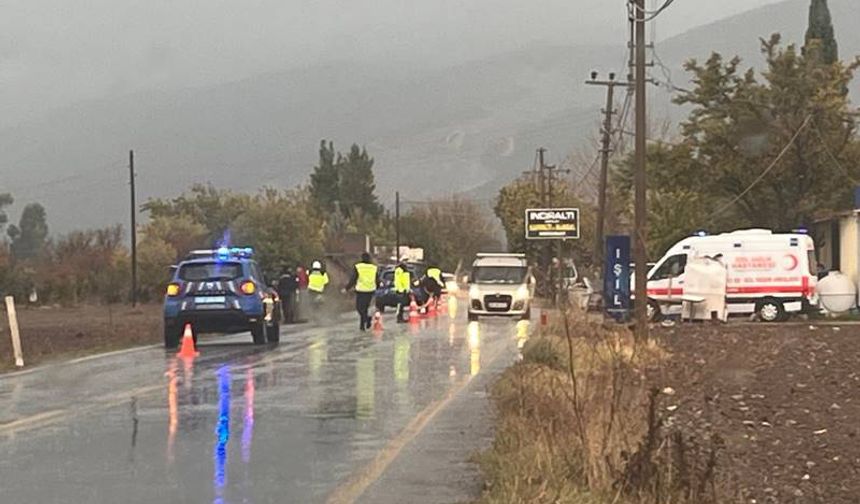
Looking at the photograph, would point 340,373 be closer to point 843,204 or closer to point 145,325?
point 145,325

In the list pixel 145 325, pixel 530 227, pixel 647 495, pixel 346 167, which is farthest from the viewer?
pixel 346 167

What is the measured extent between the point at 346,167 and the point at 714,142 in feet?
276

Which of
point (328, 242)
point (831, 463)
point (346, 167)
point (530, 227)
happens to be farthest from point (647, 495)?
point (346, 167)

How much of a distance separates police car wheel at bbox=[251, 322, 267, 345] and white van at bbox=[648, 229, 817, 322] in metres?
12.8

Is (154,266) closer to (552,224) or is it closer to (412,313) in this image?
(552,224)

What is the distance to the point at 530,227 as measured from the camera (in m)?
64.6

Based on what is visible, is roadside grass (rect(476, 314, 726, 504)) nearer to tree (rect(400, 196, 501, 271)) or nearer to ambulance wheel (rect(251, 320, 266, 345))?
ambulance wheel (rect(251, 320, 266, 345))

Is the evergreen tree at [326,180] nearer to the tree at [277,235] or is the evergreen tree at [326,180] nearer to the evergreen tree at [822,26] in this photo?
the tree at [277,235]

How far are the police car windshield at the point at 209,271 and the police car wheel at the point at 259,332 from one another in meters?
0.99

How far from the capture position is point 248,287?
77.1 ft

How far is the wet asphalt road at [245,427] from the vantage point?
28.7 feet

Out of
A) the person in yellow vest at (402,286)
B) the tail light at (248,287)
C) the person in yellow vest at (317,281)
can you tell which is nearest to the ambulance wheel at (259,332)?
the tail light at (248,287)

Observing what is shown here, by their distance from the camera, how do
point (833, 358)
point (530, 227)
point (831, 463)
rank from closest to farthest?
1. point (831, 463)
2. point (833, 358)
3. point (530, 227)

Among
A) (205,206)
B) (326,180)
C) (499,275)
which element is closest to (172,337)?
(499,275)
